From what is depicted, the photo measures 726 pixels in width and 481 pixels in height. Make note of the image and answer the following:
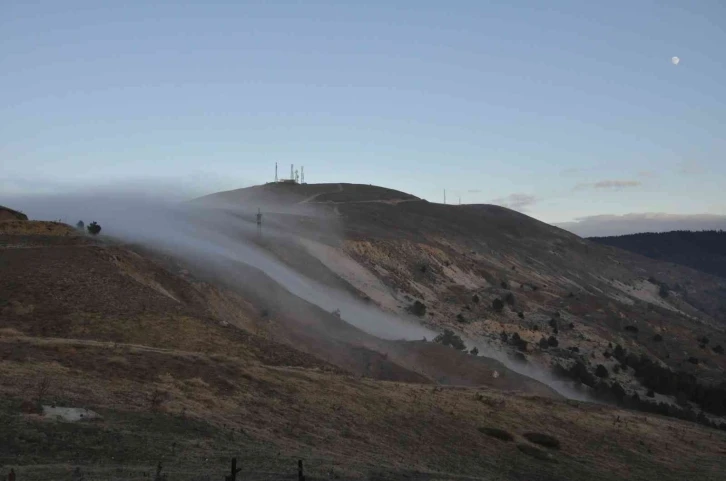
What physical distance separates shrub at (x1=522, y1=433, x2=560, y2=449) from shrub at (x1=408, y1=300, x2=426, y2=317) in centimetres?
2880

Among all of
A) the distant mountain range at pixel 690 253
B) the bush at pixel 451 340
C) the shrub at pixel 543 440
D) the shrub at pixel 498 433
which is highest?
the distant mountain range at pixel 690 253

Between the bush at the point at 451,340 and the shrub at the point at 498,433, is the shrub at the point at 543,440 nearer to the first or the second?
the shrub at the point at 498,433

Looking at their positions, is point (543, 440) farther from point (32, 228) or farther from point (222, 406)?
point (32, 228)

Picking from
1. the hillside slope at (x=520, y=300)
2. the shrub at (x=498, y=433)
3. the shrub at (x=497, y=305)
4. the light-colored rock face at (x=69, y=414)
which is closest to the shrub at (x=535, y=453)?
the shrub at (x=498, y=433)

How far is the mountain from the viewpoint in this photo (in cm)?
1553

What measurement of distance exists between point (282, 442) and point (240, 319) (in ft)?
59.7

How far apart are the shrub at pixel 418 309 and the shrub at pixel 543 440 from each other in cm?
2880

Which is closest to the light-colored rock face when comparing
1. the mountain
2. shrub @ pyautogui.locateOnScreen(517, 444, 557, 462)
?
the mountain

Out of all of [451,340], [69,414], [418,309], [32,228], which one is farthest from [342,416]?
[418,309]

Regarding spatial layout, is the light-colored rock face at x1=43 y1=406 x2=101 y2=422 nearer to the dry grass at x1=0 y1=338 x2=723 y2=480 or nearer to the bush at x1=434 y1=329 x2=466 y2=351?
the dry grass at x1=0 y1=338 x2=723 y2=480

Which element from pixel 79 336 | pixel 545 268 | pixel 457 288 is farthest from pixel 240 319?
pixel 545 268

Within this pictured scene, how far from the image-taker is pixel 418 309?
52812 millimetres

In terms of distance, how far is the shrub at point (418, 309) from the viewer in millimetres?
52656

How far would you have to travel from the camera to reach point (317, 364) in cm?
2792
